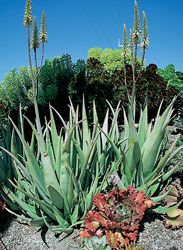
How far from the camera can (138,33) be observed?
4.26 metres

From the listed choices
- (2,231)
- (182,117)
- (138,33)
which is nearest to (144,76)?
(182,117)

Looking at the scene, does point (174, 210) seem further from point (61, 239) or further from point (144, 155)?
point (61, 239)

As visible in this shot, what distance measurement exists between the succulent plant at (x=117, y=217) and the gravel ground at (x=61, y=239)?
20 cm

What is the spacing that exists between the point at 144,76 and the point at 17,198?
23.7 ft

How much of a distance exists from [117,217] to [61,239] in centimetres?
62

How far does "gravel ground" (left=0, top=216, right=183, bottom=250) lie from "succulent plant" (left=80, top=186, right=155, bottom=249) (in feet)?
0.66

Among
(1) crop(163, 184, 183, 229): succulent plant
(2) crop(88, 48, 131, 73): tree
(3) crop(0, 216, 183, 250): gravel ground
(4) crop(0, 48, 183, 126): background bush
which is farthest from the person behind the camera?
(2) crop(88, 48, 131, 73): tree

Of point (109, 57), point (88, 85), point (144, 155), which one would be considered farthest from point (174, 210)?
point (109, 57)

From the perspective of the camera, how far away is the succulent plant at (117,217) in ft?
12.5

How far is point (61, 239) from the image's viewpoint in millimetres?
4027

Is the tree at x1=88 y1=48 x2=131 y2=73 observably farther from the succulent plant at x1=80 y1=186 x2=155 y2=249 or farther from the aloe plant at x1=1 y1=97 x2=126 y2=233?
the succulent plant at x1=80 y1=186 x2=155 y2=249

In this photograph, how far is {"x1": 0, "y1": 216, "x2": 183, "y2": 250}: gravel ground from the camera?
3963 mm

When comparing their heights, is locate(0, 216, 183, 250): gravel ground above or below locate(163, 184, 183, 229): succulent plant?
below

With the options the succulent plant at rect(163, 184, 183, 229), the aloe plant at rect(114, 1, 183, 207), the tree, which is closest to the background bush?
the tree
